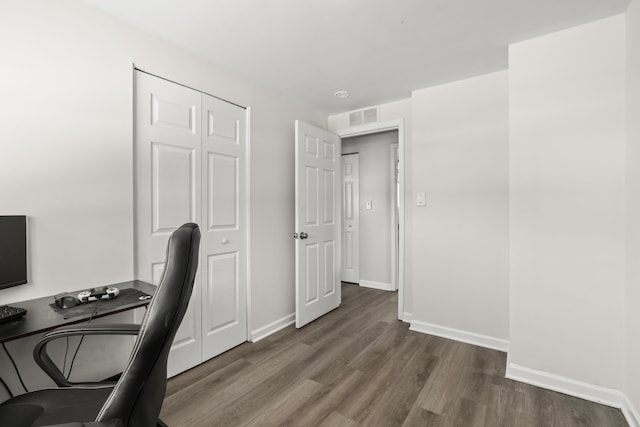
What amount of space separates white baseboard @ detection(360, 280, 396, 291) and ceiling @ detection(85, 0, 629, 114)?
295 centimetres

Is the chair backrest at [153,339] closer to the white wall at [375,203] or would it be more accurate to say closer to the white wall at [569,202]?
the white wall at [569,202]

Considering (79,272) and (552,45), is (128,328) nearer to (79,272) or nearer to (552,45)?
(79,272)

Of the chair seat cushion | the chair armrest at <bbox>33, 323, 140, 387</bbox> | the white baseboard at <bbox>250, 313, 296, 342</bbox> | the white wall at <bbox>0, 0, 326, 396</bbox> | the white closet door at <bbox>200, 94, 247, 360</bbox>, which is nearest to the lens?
the chair seat cushion

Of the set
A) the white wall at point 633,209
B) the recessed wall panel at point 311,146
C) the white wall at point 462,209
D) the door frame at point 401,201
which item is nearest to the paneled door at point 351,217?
the door frame at point 401,201

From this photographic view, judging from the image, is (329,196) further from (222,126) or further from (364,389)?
(364,389)

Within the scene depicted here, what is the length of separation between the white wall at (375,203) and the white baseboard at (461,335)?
1.50 meters

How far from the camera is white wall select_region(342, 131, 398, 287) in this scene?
4539 millimetres

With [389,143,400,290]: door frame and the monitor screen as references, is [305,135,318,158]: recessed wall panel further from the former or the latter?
the monitor screen

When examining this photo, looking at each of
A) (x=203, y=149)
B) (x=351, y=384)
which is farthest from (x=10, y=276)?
(x=351, y=384)

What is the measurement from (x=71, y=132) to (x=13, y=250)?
70 centimetres

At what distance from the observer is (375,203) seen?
467cm

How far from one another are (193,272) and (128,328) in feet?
1.84

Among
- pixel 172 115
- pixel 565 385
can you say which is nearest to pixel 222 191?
pixel 172 115

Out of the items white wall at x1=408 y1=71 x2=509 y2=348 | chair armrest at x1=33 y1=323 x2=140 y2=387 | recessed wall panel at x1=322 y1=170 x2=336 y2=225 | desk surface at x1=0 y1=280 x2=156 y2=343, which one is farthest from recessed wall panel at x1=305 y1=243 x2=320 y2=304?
chair armrest at x1=33 y1=323 x2=140 y2=387
